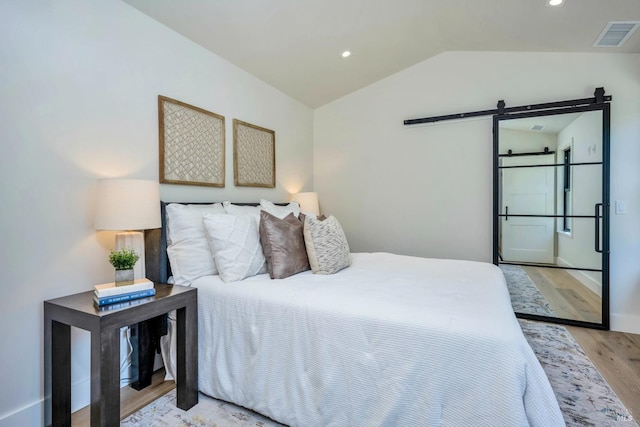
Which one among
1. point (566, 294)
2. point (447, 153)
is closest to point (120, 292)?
point (447, 153)

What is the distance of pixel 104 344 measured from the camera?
1426mm

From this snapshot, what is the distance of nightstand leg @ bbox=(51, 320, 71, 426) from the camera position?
67.0 inches

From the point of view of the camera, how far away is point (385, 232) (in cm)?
398

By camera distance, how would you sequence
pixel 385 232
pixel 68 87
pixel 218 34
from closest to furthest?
pixel 68 87 < pixel 218 34 < pixel 385 232

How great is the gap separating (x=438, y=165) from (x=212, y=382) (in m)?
3.09

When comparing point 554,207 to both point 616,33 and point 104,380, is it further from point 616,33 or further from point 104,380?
point 104,380

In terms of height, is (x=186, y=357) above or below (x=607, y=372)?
above

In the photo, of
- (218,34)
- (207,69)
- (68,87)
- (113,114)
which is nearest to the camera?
(68,87)

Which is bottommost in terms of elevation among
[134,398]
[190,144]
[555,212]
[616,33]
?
[134,398]

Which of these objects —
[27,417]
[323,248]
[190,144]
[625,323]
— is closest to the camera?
[27,417]

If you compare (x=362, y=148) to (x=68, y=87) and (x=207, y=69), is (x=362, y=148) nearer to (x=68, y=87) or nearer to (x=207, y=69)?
(x=207, y=69)

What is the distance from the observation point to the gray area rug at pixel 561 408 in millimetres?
1735

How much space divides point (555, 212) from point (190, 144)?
3445 millimetres

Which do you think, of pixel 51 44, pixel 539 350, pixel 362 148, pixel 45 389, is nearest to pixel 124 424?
pixel 45 389
